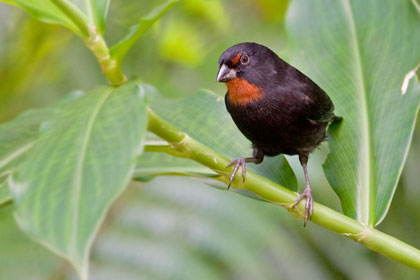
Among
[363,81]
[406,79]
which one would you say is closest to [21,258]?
[363,81]

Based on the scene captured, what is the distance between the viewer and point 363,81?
1573mm

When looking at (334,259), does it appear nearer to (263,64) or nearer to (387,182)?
(263,64)

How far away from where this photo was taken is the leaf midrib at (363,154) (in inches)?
52.6

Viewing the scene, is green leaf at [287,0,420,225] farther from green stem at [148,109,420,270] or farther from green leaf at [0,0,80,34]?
green leaf at [0,0,80,34]

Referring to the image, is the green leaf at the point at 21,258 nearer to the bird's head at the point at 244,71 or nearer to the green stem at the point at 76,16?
the bird's head at the point at 244,71

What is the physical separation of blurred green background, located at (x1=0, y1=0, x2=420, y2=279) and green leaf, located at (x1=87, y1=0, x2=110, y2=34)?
1.12 m

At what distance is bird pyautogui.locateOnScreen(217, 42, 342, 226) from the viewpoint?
5.89 feet

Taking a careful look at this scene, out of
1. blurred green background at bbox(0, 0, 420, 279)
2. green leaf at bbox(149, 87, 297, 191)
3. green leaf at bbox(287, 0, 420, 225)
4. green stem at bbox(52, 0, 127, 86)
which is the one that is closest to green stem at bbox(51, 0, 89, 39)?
green stem at bbox(52, 0, 127, 86)

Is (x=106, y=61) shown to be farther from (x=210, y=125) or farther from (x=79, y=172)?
(x=210, y=125)

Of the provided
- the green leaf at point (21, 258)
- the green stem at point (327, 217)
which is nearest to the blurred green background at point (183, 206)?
the green leaf at point (21, 258)

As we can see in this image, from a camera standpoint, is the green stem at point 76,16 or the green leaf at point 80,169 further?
the green stem at point 76,16

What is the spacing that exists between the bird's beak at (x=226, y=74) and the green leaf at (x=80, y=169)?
0.73m

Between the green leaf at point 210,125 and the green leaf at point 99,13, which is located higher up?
the green leaf at point 99,13

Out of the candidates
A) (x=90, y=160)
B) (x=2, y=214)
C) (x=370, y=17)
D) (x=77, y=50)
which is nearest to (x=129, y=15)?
(x=77, y=50)
